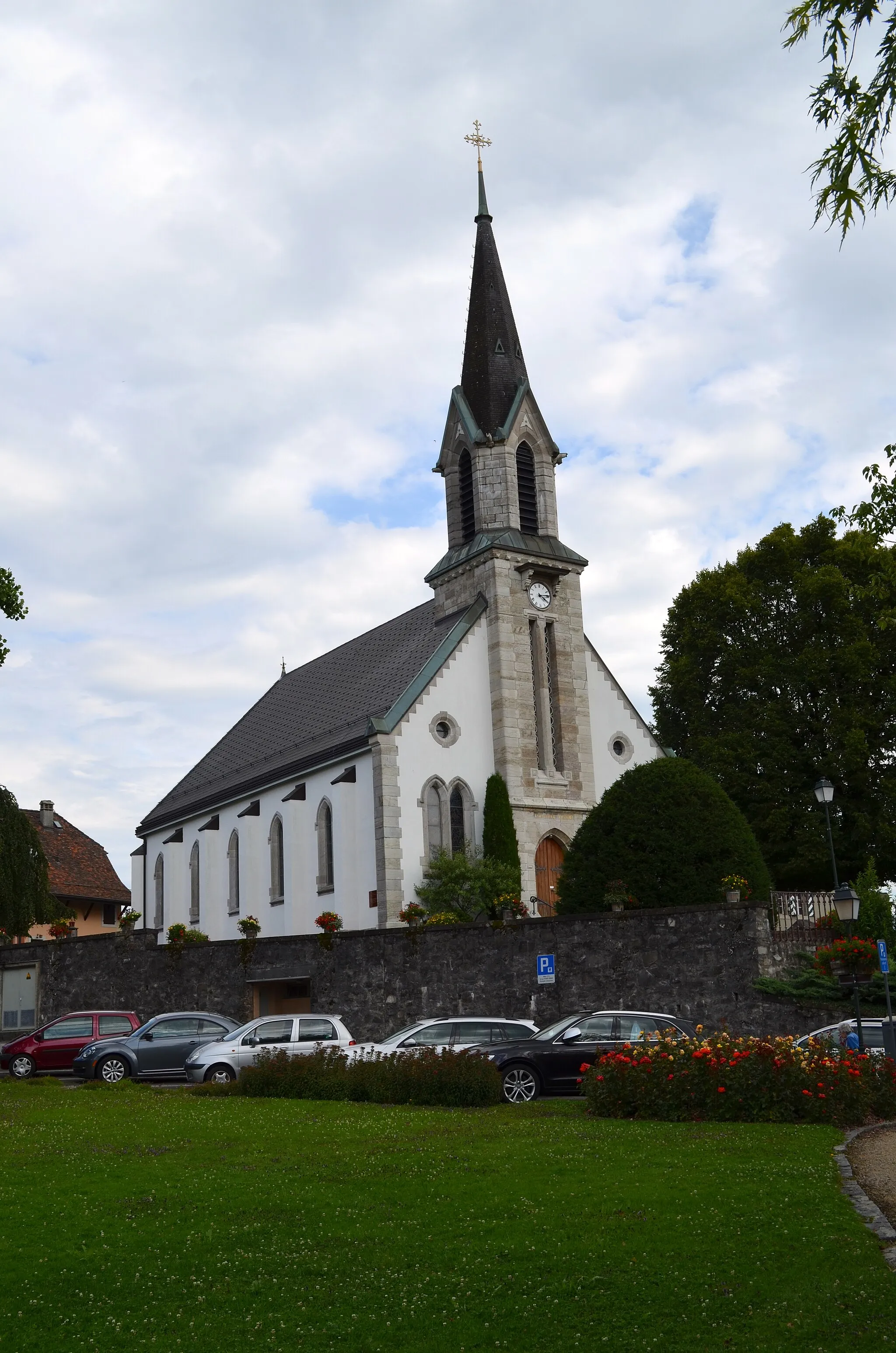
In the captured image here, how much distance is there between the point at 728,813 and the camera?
94.1 feet

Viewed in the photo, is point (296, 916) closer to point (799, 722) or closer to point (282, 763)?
point (282, 763)

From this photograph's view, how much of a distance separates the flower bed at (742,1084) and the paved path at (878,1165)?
0.71 m

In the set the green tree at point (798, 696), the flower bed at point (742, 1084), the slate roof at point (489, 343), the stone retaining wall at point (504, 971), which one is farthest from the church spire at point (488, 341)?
the flower bed at point (742, 1084)

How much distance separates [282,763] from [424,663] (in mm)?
6600

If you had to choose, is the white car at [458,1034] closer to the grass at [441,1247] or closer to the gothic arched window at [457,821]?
the grass at [441,1247]

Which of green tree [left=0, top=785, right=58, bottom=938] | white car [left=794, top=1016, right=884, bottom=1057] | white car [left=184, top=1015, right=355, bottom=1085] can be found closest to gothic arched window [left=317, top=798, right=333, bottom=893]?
green tree [left=0, top=785, right=58, bottom=938]

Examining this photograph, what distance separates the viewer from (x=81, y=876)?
202 feet

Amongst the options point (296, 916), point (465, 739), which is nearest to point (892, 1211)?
point (465, 739)

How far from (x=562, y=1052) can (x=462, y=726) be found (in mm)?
17277

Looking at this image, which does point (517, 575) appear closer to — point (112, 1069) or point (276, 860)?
point (276, 860)

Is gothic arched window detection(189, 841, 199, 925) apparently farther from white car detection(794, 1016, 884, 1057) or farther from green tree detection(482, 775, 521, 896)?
white car detection(794, 1016, 884, 1057)

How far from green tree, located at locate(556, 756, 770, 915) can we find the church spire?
52.1ft

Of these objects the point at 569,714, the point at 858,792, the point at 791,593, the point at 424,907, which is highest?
the point at 791,593

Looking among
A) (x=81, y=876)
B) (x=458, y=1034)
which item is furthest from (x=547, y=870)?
(x=81, y=876)
